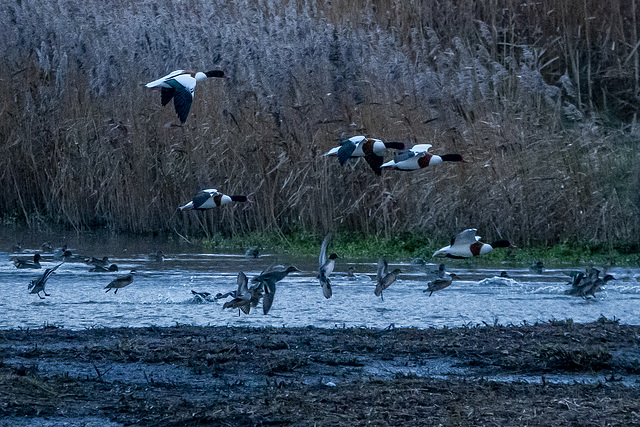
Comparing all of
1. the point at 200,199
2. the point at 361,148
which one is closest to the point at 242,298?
the point at 361,148

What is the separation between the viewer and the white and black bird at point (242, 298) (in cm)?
Result: 706

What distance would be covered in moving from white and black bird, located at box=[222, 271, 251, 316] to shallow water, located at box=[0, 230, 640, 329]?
22 cm

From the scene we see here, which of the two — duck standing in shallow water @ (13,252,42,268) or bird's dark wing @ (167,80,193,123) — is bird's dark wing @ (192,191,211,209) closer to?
bird's dark wing @ (167,80,193,123)

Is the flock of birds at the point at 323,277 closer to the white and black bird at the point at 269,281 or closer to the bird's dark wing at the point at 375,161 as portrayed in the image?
the white and black bird at the point at 269,281

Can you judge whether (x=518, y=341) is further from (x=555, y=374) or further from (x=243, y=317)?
(x=243, y=317)

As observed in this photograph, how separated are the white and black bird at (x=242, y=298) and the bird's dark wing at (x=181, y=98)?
55.8 inches

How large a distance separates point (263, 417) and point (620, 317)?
424cm

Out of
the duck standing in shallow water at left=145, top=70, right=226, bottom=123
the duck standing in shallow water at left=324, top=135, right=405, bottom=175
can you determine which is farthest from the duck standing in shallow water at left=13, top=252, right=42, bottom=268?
the duck standing in shallow water at left=324, top=135, right=405, bottom=175

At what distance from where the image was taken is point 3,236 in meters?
12.7

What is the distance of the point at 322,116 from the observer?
39.5 ft

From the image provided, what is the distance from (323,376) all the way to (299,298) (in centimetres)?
311

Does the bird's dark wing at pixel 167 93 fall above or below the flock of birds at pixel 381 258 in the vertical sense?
above

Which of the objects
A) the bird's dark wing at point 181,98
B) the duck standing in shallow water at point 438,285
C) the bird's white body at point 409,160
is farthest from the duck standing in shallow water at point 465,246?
the bird's dark wing at point 181,98

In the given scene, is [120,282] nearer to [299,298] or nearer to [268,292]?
[299,298]
